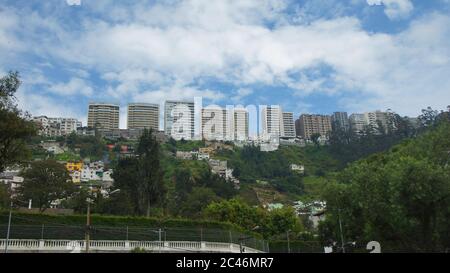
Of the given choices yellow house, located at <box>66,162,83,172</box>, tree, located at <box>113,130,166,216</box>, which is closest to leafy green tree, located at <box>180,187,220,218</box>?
tree, located at <box>113,130,166,216</box>

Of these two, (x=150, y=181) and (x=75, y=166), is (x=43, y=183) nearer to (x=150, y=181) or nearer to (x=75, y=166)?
(x=150, y=181)

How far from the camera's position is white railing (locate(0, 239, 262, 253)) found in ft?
96.9

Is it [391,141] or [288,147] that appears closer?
[391,141]

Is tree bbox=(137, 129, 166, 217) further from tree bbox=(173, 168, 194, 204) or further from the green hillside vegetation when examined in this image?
tree bbox=(173, 168, 194, 204)

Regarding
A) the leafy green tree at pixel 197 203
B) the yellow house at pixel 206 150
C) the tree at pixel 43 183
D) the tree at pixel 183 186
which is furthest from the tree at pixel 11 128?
the yellow house at pixel 206 150

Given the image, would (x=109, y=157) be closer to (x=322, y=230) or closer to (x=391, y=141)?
(x=391, y=141)

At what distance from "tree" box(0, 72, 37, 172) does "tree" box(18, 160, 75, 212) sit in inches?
1270

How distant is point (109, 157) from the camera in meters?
160

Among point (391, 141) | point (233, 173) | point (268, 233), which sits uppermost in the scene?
point (391, 141)

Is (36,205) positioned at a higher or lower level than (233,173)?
lower

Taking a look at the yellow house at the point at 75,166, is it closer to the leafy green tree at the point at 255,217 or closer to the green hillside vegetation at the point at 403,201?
the leafy green tree at the point at 255,217
